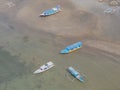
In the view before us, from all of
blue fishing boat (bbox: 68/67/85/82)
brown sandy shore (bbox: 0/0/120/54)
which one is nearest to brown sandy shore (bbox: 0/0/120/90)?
brown sandy shore (bbox: 0/0/120/54)

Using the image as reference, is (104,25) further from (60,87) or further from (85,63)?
(60,87)

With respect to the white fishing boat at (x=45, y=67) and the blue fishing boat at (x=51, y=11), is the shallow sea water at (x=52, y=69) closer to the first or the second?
the white fishing boat at (x=45, y=67)

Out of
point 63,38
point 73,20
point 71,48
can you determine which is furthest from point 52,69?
point 73,20

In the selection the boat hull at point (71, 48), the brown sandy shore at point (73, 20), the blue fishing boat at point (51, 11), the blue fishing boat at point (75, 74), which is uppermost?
the blue fishing boat at point (51, 11)

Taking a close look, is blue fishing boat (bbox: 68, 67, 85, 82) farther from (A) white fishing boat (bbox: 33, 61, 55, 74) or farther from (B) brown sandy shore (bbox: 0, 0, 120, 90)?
(A) white fishing boat (bbox: 33, 61, 55, 74)

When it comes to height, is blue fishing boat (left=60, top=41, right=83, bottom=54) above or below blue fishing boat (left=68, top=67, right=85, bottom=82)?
above

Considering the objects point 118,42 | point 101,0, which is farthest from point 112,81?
point 101,0

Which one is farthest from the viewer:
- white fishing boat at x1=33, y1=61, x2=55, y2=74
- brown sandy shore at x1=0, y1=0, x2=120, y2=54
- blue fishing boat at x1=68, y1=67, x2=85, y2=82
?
brown sandy shore at x1=0, y1=0, x2=120, y2=54

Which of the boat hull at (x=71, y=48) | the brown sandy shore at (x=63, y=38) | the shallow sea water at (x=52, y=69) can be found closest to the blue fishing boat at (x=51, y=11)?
the brown sandy shore at (x=63, y=38)

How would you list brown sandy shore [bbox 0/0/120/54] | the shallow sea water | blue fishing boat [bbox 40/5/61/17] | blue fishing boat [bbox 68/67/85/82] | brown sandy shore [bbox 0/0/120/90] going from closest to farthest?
the shallow sea water, blue fishing boat [bbox 68/67/85/82], brown sandy shore [bbox 0/0/120/90], brown sandy shore [bbox 0/0/120/54], blue fishing boat [bbox 40/5/61/17]
